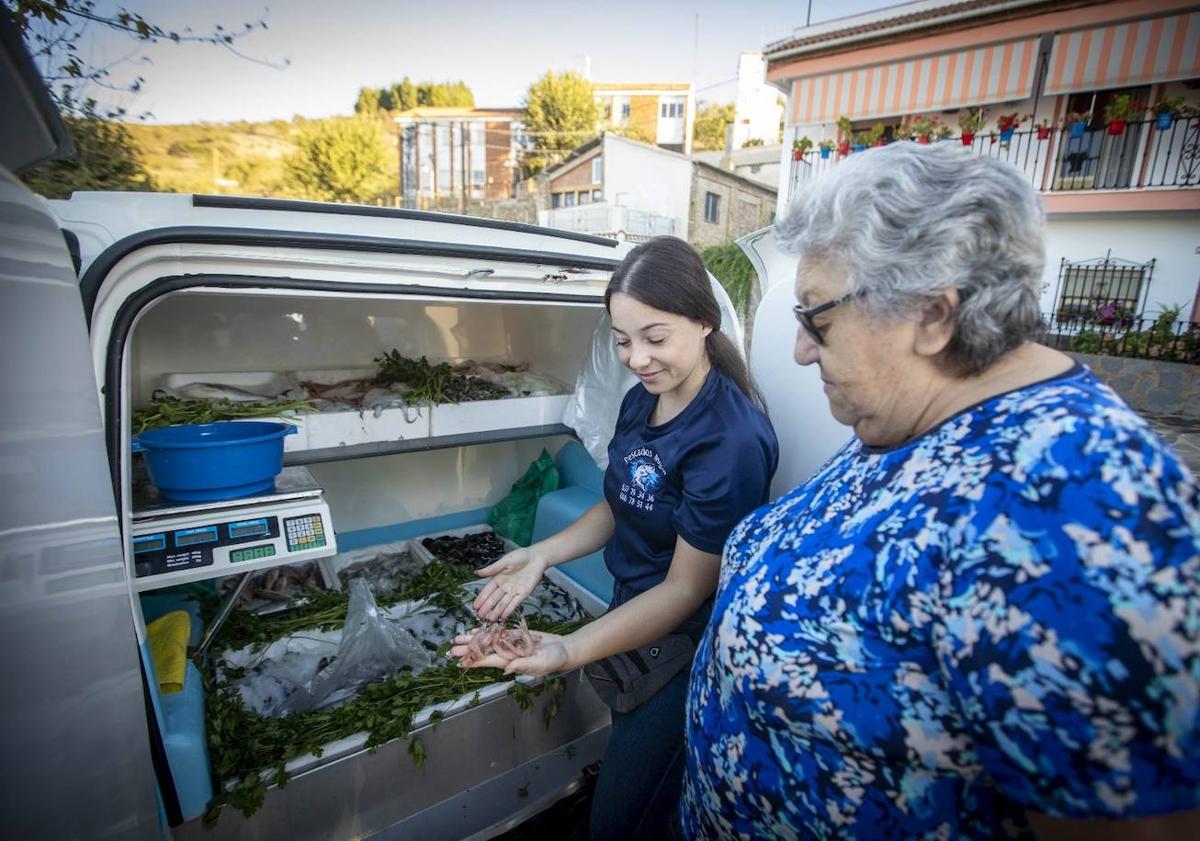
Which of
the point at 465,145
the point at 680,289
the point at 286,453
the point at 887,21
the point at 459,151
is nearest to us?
the point at 680,289

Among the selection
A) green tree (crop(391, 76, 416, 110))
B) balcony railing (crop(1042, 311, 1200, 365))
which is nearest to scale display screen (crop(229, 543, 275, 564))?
balcony railing (crop(1042, 311, 1200, 365))

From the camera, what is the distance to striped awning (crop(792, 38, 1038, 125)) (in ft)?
35.5

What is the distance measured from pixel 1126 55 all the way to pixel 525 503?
1298cm

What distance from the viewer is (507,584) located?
1.87 m

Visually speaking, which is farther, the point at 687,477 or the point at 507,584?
the point at 507,584

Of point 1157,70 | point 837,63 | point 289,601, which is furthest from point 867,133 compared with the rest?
point 289,601

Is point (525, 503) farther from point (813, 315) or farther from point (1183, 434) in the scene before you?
point (1183, 434)

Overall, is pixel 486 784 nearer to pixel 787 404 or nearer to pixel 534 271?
pixel 787 404

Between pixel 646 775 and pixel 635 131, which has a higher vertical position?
pixel 635 131

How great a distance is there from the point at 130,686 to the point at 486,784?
1432 mm

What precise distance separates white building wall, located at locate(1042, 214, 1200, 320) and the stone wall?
2.11 m

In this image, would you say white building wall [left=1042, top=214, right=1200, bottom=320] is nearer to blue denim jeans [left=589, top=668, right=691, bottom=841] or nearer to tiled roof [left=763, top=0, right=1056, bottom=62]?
tiled roof [left=763, top=0, right=1056, bottom=62]

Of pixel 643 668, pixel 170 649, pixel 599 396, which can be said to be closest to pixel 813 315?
pixel 643 668

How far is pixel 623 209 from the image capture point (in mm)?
19641
